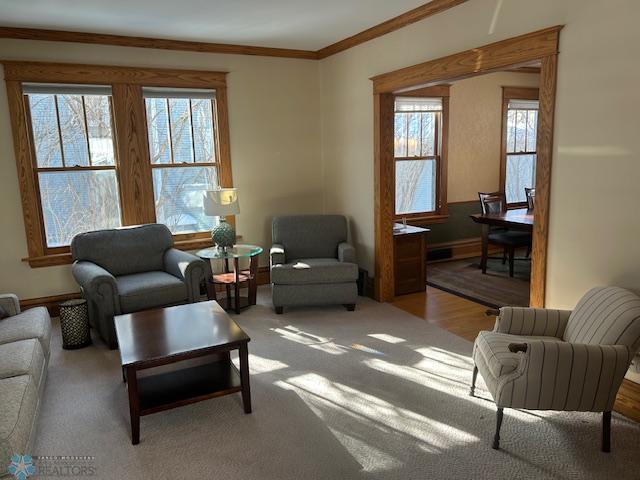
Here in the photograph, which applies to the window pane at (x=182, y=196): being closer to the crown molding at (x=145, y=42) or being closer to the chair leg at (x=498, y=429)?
the crown molding at (x=145, y=42)

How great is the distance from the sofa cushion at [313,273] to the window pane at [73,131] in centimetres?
220

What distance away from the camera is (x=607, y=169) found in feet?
8.95

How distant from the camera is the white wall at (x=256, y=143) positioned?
452cm

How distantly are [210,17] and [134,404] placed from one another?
3.16 meters

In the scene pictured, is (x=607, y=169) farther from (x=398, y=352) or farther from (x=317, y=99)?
(x=317, y=99)

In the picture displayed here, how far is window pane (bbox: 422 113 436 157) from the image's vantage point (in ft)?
20.8

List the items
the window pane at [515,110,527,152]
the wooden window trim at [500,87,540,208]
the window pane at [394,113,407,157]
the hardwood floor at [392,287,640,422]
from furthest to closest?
the window pane at [515,110,527,152], the wooden window trim at [500,87,540,208], the window pane at [394,113,407,157], the hardwood floor at [392,287,640,422]

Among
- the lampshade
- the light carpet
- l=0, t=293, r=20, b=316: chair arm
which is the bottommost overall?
the light carpet

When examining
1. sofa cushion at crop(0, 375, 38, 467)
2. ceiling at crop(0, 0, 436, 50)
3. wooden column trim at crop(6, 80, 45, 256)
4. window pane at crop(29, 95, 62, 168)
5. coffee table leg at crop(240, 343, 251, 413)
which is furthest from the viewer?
window pane at crop(29, 95, 62, 168)

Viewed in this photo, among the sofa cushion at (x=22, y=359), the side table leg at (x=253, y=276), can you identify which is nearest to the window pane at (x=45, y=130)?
the side table leg at (x=253, y=276)

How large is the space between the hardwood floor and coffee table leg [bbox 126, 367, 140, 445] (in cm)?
259

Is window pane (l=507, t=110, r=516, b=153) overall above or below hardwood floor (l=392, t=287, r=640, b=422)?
above

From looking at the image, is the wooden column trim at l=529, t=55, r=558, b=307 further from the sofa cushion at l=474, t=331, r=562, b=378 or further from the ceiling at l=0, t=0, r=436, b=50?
the ceiling at l=0, t=0, r=436, b=50

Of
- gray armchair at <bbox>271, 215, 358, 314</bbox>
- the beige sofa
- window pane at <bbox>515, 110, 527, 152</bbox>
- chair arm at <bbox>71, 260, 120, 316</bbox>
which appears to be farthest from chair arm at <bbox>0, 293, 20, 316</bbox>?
window pane at <bbox>515, 110, 527, 152</bbox>
